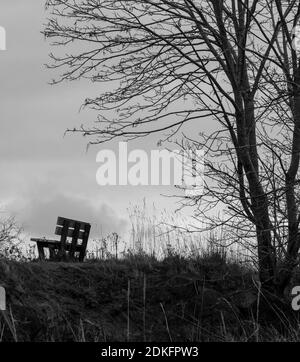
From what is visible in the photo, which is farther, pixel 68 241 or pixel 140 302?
pixel 68 241

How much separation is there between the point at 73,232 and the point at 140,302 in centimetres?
398

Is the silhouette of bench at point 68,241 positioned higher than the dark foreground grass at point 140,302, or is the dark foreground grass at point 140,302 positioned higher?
the silhouette of bench at point 68,241

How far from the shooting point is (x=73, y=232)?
56.1 feet

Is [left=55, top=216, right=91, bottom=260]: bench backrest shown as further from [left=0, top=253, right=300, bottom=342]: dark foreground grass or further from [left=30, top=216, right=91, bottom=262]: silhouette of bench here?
[left=0, top=253, right=300, bottom=342]: dark foreground grass

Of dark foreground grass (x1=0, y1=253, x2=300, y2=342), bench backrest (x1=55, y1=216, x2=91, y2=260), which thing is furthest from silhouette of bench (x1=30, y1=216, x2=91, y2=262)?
dark foreground grass (x1=0, y1=253, x2=300, y2=342)

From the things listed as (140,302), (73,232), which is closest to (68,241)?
(73,232)

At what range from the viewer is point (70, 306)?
1269cm

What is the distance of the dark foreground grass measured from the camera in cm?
1206

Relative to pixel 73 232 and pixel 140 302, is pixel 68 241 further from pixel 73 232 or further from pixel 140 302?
pixel 140 302

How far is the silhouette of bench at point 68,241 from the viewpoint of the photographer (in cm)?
1645

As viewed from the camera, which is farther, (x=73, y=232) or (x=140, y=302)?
(x=73, y=232)

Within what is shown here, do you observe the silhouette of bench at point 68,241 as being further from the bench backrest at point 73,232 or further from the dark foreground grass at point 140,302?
the dark foreground grass at point 140,302

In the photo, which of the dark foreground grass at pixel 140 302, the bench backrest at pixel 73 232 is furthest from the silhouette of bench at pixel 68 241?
the dark foreground grass at pixel 140 302
